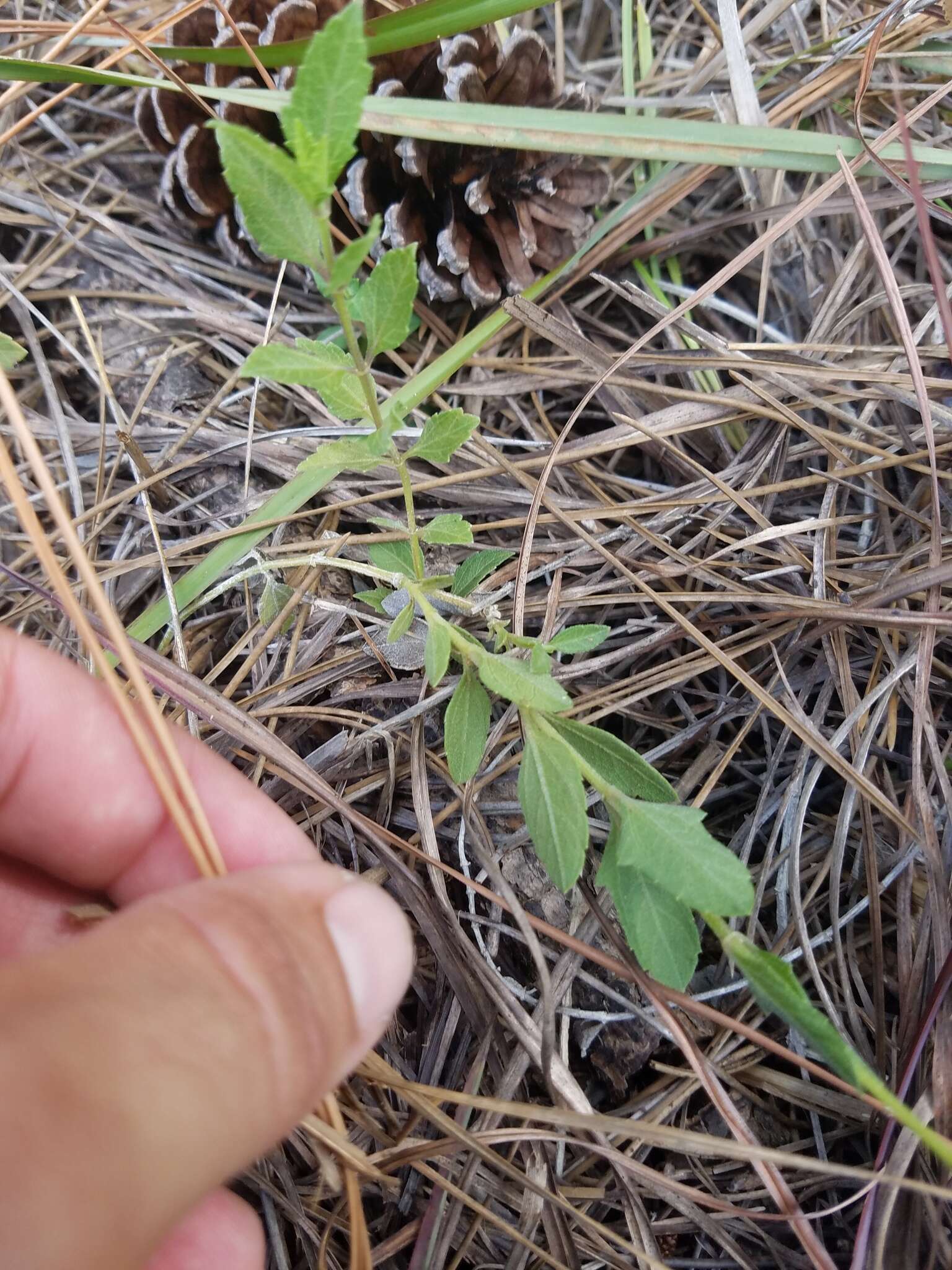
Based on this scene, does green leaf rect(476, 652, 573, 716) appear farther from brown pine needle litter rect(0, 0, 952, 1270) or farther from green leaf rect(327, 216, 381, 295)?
green leaf rect(327, 216, 381, 295)

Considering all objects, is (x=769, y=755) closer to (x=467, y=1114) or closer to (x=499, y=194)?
(x=467, y=1114)

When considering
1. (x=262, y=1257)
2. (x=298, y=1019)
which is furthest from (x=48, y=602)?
(x=262, y=1257)

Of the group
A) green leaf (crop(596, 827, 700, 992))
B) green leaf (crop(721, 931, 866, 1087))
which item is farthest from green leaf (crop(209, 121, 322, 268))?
green leaf (crop(721, 931, 866, 1087))

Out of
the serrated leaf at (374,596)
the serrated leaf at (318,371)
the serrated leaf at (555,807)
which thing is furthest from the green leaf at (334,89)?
the serrated leaf at (555,807)

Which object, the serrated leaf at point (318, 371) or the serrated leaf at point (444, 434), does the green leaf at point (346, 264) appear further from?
the serrated leaf at point (444, 434)

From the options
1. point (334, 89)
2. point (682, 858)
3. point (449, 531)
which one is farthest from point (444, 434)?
point (682, 858)
